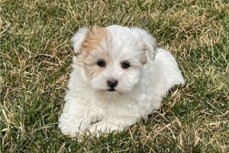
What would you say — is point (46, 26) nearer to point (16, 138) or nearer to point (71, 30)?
point (71, 30)

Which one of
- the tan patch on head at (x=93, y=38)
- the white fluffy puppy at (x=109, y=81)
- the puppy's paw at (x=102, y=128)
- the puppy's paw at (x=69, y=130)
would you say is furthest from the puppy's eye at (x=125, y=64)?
the puppy's paw at (x=69, y=130)

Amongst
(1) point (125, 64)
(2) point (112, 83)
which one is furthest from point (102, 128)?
(1) point (125, 64)

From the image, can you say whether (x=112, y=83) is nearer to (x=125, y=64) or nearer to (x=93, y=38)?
(x=125, y=64)

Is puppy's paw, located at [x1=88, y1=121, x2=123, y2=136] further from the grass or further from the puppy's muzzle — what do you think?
the puppy's muzzle

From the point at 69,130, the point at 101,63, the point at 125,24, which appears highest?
the point at 101,63

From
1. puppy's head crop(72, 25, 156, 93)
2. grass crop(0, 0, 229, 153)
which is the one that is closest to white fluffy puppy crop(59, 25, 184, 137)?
puppy's head crop(72, 25, 156, 93)
